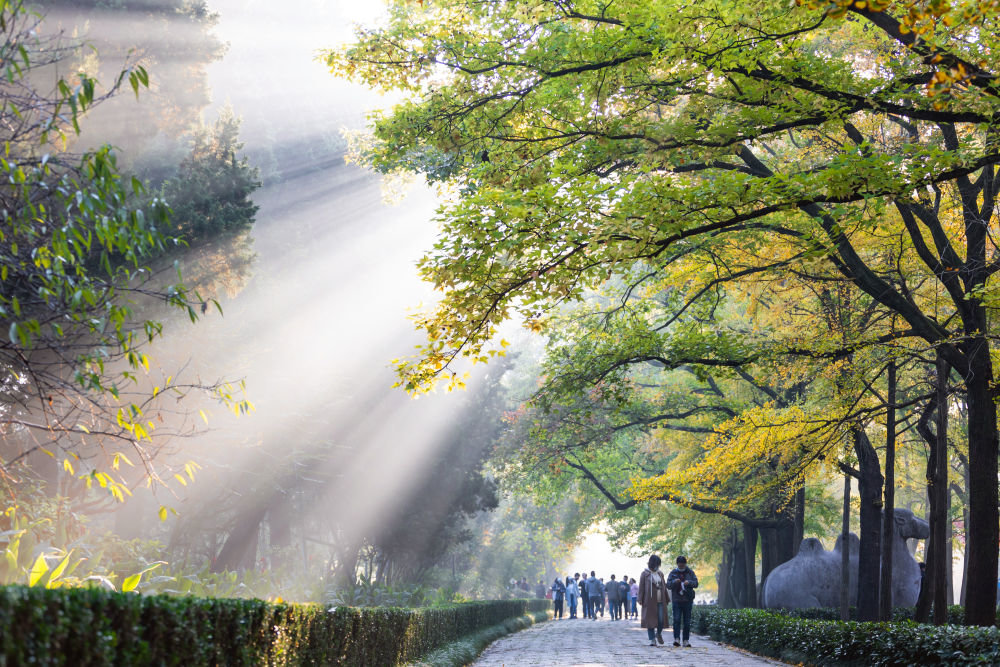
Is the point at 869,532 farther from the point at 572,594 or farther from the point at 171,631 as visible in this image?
the point at 572,594

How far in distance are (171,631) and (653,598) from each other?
14550 mm

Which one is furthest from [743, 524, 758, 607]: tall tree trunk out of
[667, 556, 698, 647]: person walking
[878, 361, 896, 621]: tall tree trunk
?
[878, 361, 896, 621]: tall tree trunk

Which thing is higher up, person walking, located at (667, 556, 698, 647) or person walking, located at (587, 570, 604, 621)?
person walking, located at (667, 556, 698, 647)

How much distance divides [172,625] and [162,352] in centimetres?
1524

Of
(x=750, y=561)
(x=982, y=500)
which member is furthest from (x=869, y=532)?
(x=750, y=561)

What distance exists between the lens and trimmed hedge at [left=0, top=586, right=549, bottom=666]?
3.13m

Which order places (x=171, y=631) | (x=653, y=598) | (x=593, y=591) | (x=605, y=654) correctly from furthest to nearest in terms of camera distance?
(x=593, y=591) → (x=653, y=598) → (x=605, y=654) → (x=171, y=631)

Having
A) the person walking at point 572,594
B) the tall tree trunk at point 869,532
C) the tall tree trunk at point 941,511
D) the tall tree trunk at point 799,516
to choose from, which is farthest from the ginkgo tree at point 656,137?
the person walking at point 572,594

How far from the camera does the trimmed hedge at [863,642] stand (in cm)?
792

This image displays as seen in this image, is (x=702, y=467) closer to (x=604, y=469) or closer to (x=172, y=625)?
(x=172, y=625)

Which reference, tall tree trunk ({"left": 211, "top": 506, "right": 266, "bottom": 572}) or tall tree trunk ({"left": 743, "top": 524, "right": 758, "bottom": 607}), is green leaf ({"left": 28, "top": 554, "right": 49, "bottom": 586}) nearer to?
tall tree trunk ({"left": 211, "top": 506, "right": 266, "bottom": 572})

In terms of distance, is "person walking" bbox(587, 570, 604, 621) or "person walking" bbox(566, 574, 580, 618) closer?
"person walking" bbox(587, 570, 604, 621)

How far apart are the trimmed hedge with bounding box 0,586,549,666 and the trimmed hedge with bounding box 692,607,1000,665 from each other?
6.05 meters

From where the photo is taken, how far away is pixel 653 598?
17.3 meters
